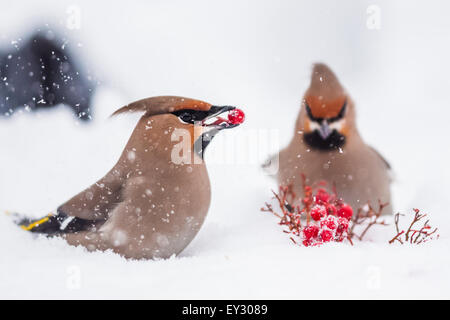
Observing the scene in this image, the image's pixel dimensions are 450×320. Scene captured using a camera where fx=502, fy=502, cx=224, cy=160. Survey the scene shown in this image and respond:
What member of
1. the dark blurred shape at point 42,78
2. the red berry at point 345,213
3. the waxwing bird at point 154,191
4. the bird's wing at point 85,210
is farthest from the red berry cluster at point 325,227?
the dark blurred shape at point 42,78

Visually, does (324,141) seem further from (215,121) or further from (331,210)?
(215,121)

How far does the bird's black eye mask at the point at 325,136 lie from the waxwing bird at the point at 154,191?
59 cm

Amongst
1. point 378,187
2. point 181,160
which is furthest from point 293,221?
point 378,187

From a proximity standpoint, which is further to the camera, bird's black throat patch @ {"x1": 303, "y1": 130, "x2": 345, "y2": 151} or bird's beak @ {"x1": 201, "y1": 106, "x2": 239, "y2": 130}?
bird's black throat patch @ {"x1": 303, "y1": 130, "x2": 345, "y2": 151}

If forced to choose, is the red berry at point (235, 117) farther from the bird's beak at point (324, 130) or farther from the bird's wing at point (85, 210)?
the bird's beak at point (324, 130)

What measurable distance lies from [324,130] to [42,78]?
112 centimetres

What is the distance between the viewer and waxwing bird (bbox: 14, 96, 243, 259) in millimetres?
1545

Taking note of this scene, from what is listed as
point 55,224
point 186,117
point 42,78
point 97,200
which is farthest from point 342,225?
point 42,78

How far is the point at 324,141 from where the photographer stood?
209 cm

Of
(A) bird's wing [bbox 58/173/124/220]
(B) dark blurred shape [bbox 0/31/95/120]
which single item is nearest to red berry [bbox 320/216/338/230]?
(A) bird's wing [bbox 58/173/124/220]

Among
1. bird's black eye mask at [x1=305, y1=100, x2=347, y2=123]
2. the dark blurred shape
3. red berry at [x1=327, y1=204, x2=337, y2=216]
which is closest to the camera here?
red berry at [x1=327, y1=204, x2=337, y2=216]

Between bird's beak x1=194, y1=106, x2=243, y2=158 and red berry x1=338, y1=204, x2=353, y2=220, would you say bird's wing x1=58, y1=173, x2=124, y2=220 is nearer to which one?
bird's beak x1=194, y1=106, x2=243, y2=158

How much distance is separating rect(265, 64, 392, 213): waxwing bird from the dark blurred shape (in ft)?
2.89

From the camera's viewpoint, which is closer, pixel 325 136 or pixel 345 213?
pixel 345 213
